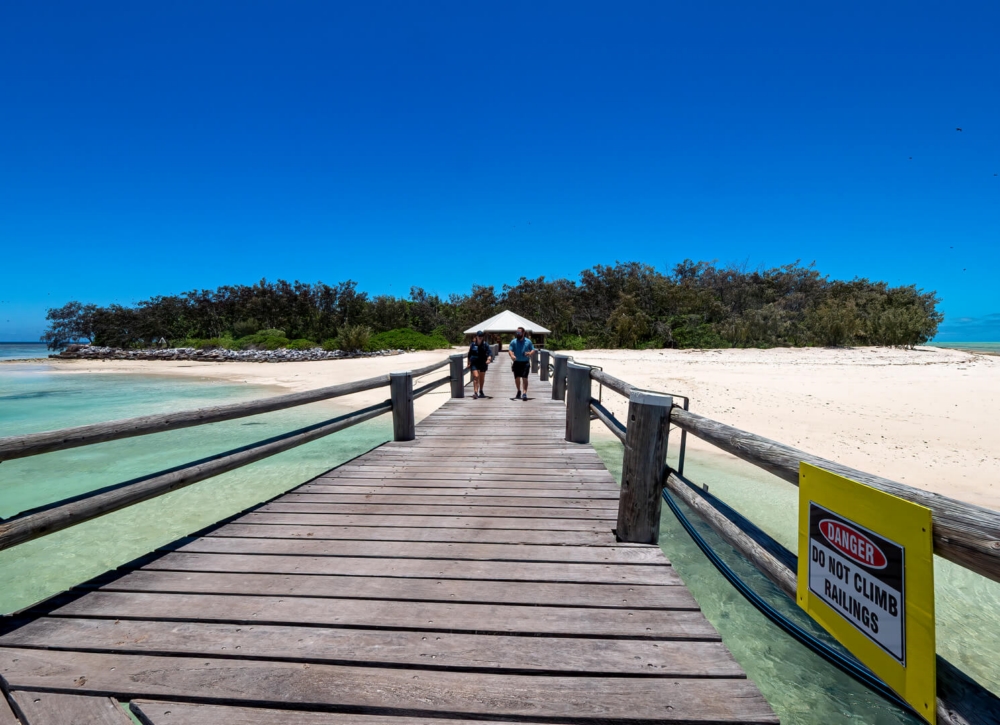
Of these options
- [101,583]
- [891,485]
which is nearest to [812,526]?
[891,485]

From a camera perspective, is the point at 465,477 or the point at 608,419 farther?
the point at 608,419

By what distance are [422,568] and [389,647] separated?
69 centimetres

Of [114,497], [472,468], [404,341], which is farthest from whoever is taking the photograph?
[404,341]

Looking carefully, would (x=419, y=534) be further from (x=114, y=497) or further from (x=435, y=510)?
(x=114, y=497)

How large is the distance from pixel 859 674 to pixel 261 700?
2536mm

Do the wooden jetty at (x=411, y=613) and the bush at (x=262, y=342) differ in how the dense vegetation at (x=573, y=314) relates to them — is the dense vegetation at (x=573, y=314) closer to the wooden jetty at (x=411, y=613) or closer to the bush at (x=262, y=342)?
the bush at (x=262, y=342)

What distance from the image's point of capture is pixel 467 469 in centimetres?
475

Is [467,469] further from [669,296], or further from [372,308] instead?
[372,308]

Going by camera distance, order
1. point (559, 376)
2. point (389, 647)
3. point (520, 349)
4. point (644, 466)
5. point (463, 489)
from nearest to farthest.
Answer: point (389, 647)
point (644, 466)
point (463, 489)
point (559, 376)
point (520, 349)

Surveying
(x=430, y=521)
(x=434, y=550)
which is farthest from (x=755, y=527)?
(x=430, y=521)

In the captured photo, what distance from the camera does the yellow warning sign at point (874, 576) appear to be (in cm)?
121

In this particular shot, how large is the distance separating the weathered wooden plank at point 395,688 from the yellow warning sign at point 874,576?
1.53 feet

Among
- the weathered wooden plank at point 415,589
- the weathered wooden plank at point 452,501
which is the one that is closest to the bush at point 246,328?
the weathered wooden plank at point 452,501

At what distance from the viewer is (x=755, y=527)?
212 cm
